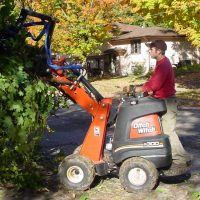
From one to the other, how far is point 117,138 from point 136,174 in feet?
1.69

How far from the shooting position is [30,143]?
5.48 m

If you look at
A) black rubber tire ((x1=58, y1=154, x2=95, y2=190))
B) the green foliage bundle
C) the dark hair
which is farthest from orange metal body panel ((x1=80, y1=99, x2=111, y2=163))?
the dark hair

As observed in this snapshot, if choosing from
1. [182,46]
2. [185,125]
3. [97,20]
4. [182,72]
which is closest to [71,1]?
[97,20]

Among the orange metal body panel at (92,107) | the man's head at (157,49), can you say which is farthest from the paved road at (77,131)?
the man's head at (157,49)

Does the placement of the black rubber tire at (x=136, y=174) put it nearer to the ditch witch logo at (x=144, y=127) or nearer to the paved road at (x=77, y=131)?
the ditch witch logo at (x=144, y=127)

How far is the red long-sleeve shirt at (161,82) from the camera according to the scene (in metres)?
5.97

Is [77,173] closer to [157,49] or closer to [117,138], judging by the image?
[117,138]

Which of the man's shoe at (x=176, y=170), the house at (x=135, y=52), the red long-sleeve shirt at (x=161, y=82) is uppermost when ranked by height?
the house at (x=135, y=52)

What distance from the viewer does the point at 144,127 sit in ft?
18.9

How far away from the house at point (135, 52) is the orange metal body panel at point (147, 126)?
4026 centimetres

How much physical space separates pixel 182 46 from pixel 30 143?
44.0 meters

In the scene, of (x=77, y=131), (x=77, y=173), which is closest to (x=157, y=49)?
(x=77, y=173)

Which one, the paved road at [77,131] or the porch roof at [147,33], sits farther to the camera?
the porch roof at [147,33]

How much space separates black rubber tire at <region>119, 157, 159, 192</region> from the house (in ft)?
132
